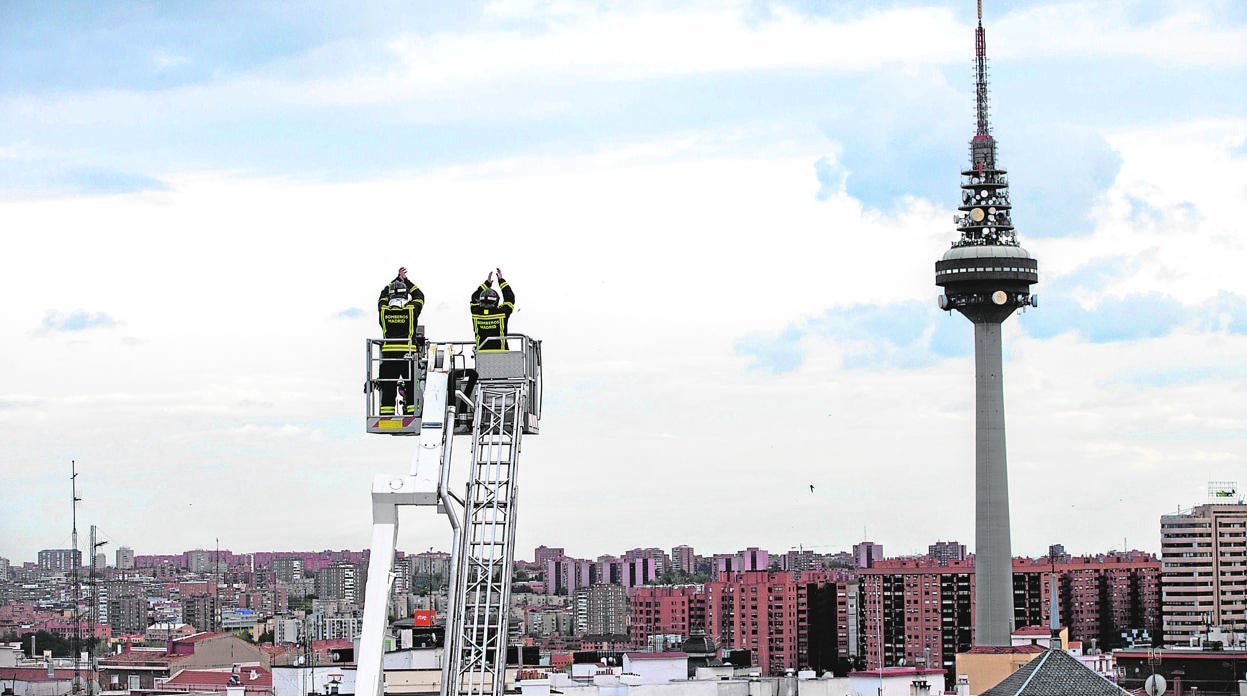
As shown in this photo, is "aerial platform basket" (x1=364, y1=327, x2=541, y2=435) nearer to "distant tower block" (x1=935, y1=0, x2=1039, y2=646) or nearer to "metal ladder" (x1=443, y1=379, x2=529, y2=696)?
"metal ladder" (x1=443, y1=379, x2=529, y2=696)

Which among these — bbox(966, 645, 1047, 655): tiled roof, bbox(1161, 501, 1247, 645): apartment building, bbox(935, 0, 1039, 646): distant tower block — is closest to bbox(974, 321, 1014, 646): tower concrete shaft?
bbox(935, 0, 1039, 646): distant tower block

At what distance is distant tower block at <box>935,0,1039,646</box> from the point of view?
6097 inches

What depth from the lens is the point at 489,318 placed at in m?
23.8

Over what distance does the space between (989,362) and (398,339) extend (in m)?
136

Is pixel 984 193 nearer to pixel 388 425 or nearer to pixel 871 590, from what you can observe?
pixel 871 590

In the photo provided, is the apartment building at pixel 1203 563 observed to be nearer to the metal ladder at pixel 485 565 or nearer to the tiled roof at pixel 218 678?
the tiled roof at pixel 218 678

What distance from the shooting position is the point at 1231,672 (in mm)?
98625

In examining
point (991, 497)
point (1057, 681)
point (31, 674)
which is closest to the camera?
point (1057, 681)

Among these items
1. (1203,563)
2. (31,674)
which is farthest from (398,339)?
(1203,563)

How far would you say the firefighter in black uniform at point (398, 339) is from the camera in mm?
23406

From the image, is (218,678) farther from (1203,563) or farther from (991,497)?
(1203,563)

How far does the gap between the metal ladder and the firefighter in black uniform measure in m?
0.81

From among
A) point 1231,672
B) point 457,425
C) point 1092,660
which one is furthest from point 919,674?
point 457,425

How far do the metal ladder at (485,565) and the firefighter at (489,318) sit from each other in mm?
720
